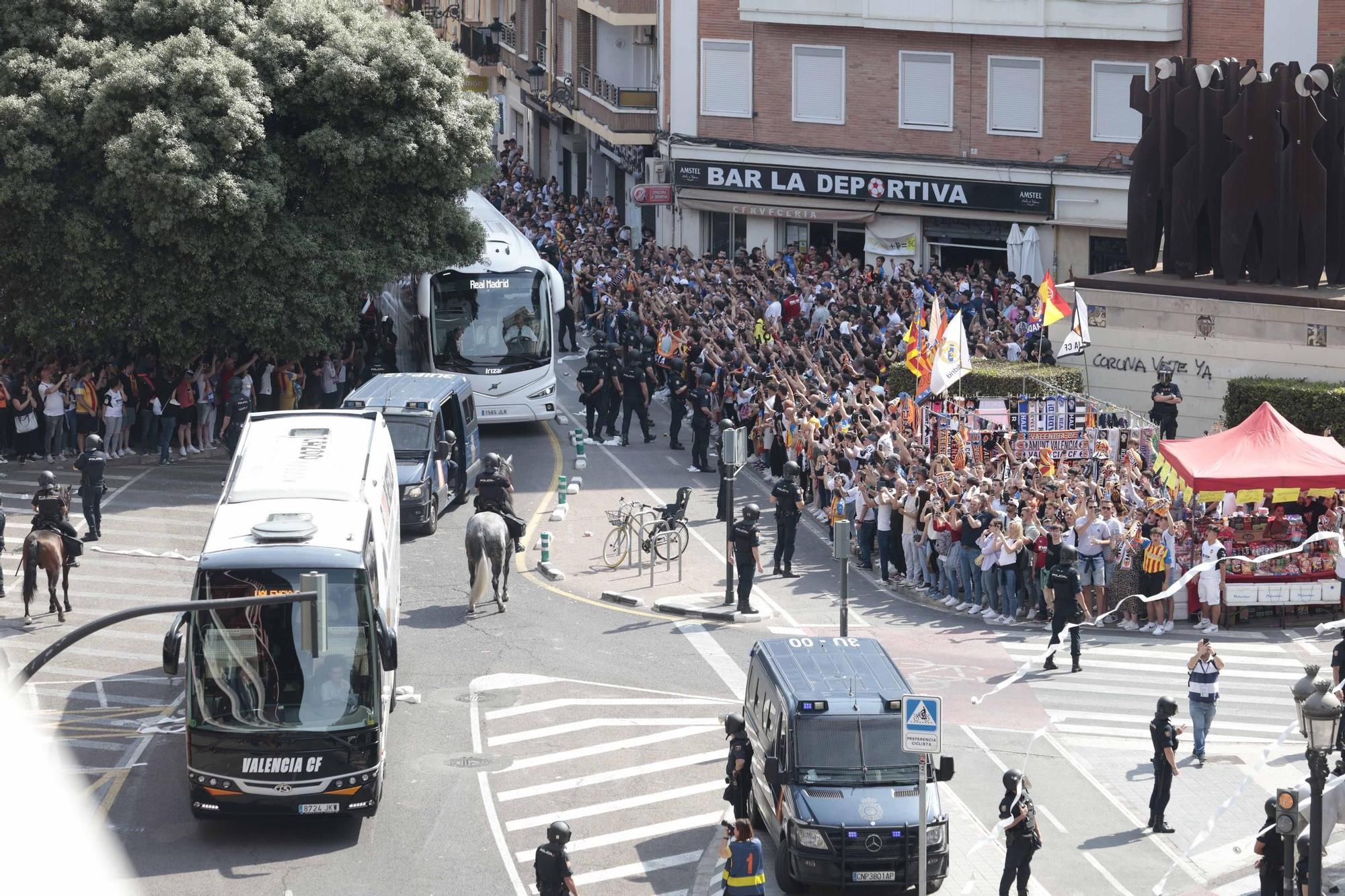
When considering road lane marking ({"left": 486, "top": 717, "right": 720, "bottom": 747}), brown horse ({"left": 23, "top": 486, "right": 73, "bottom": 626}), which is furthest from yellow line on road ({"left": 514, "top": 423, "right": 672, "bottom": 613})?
brown horse ({"left": 23, "top": 486, "right": 73, "bottom": 626})

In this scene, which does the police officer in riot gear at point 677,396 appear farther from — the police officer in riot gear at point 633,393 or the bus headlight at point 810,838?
the bus headlight at point 810,838

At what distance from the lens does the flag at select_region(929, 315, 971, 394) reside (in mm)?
29703

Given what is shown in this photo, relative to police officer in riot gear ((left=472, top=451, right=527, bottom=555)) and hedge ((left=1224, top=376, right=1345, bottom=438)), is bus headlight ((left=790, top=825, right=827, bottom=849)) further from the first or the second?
hedge ((left=1224, top=376, right=1345, bottom=438))

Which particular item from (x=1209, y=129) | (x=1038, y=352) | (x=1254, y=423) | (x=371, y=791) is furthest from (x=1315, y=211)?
(x=371, y=791)

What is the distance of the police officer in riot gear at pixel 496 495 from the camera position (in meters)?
26.4

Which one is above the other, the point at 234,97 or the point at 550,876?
the point at 234,97

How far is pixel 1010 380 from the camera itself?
32625 mm

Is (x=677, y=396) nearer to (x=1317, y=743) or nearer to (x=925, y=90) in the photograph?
(x=925, y=90)

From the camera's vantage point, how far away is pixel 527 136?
74812 mm

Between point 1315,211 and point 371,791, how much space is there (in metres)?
21.7

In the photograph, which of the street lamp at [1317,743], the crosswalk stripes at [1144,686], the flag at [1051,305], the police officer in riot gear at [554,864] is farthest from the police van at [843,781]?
the flag at [1051,305]

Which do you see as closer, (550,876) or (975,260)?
(550,876)

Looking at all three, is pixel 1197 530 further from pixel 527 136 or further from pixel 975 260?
pixel 527 136

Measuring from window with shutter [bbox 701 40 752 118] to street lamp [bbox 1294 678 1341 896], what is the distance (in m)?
36.8
